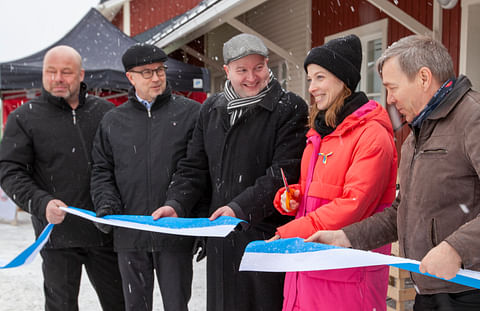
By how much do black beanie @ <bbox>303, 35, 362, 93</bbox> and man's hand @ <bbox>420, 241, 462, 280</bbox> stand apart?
3.40 feet

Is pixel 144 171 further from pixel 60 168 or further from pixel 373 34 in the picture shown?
pixel 373 34

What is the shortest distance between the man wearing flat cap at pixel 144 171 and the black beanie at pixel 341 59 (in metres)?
1.24

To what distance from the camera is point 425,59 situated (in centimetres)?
185

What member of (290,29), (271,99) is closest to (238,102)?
(271,99)

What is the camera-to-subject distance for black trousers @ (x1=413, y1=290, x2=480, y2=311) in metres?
1.81

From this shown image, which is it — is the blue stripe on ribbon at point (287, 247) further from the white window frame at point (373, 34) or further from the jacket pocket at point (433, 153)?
the white window frame at point (373, 34)

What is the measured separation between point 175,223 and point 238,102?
2.65 ft

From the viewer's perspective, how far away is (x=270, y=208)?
282 centimetres

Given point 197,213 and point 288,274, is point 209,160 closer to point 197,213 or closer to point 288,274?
point 197,213

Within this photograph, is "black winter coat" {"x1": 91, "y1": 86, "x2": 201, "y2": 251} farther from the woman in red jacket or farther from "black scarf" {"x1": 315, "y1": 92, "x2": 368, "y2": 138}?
"black scarf" {"x1": 315, "y1": 92, "x2": 368, "y2": 138}

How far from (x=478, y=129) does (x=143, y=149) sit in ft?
7.19

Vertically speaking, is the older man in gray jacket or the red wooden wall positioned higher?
the red wooden wall

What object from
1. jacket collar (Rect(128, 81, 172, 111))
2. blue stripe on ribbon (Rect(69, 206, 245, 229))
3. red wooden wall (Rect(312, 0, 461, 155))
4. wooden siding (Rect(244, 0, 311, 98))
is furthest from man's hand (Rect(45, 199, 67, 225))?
wooden siding (Rect(244, 0, 311, 98))

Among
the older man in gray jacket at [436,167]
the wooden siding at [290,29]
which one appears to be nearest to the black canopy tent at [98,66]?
the wooden siding at [290,29]
